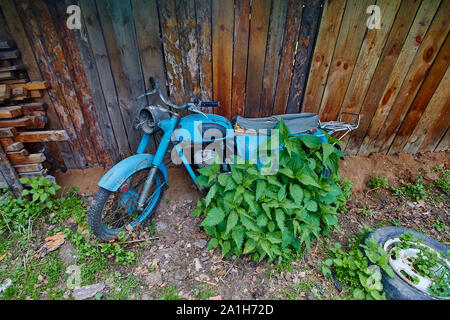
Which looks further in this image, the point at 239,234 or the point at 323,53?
the point at 323,53

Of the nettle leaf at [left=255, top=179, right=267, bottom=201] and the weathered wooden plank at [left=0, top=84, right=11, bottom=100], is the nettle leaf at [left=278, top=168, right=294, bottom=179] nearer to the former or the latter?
the nettle leaf at [left=255, top=179, right=267, bottom=201]

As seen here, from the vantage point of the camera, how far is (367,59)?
253 centimetres

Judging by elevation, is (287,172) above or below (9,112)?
below

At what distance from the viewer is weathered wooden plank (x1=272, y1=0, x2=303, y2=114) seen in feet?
7.43

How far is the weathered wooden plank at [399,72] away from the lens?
234 centimetres

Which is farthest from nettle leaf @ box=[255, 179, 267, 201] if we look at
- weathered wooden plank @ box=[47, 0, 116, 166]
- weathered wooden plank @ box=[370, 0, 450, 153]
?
weathered wooden plank @ box=[370, 0, 450, 153]

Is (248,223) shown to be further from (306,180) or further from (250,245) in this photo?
(306,180)

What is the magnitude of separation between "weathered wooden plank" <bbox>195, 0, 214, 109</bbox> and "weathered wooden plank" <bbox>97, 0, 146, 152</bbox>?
651 mm

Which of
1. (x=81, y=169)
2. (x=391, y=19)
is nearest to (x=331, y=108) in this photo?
(x=391, y=19)

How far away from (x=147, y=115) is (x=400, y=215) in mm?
2976

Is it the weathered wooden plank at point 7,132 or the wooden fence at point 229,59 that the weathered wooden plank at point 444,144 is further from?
the weathered wooden plank at point 7,132

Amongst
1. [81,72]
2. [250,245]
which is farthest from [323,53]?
[81,72]

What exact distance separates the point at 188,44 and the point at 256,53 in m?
0.74
